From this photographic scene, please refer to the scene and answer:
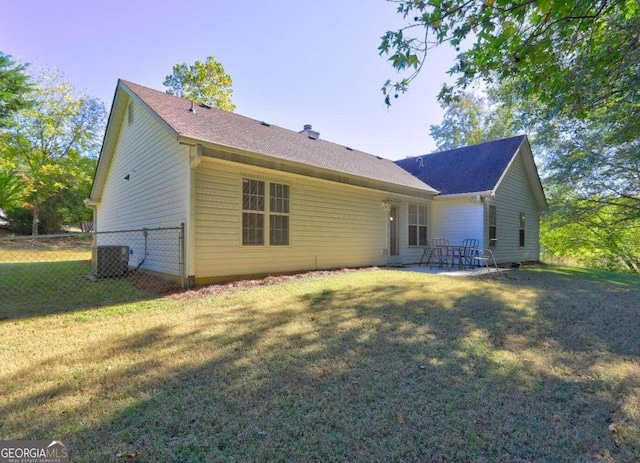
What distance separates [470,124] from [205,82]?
22.3 metres

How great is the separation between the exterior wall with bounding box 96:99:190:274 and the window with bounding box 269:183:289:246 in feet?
6.80

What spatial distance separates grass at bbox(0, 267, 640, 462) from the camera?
6.22ft

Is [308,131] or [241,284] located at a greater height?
[308,131]

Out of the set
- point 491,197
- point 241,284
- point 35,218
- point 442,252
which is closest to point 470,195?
point 491,197

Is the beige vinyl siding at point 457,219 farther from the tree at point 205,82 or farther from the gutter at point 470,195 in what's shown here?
the tree at point 205,82

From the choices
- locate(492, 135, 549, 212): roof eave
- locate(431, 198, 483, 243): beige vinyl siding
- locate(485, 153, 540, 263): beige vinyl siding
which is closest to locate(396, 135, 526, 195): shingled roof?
locate(492, 135, 549, 212): roof eave

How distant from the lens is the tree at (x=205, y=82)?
2308 centimetres

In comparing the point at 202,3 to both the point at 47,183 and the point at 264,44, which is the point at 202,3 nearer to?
the point at 264,44

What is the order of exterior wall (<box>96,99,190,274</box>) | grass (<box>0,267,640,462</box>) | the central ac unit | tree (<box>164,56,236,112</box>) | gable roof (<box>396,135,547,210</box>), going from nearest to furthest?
1. grass (<box>0,267,640,462</box>)
2. exterior wall (<box>96,99,190,274</box>)
3. the central ac unit
4. gable roof (<box>396,135,547,210</box>)
5. tree (<box>164,56,236,112</box>)

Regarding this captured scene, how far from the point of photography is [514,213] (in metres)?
13.2

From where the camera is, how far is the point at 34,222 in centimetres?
2117

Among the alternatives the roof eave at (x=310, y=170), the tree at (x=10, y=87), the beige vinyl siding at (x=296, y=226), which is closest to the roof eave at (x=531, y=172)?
the roof eave at (x=310, y=170)

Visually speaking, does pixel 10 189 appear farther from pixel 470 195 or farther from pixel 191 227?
pixel 470 195

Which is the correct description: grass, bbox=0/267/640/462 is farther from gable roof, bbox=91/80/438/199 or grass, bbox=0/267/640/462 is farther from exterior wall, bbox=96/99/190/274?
gable roof, bbox=91/80/438/199
